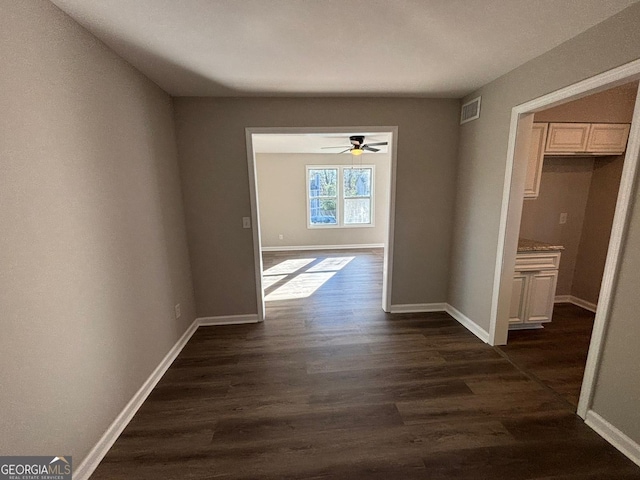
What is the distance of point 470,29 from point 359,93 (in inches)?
47.2

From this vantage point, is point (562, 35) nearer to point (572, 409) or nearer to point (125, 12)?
point (572, 409)

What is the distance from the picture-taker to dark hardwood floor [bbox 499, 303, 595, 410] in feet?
6.72

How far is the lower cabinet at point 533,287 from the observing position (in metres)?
2.66

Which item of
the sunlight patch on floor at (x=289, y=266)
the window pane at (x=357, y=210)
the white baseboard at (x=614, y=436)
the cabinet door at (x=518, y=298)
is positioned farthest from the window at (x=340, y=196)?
the white baseboard at (x=614, y=436)

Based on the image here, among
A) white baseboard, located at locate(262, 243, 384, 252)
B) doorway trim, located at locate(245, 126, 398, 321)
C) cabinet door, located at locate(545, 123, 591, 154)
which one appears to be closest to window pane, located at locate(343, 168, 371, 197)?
white baseboard, located at locate(262, 243, 384, 252)

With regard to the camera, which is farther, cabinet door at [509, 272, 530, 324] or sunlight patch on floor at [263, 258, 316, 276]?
sunlight patch on floor at [263, 258, 316, 276]

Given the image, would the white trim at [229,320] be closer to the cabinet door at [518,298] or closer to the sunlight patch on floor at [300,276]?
the sunlight patch on floor at [300,276]

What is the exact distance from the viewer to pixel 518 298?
8.93 feet

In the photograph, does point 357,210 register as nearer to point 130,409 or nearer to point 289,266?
point 289,266

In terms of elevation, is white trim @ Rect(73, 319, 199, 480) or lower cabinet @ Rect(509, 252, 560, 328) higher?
lower cabinet @ Rect(509, 252, 560, 328)

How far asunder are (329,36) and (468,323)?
3.01 metres

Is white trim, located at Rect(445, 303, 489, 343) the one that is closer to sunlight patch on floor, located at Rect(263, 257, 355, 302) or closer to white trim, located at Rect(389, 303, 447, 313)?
white trim, located at Rect(389, 303, 447, 313)

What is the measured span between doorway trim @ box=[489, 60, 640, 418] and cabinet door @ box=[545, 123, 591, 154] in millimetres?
977

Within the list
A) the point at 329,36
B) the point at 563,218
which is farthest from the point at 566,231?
the point at 329,36
